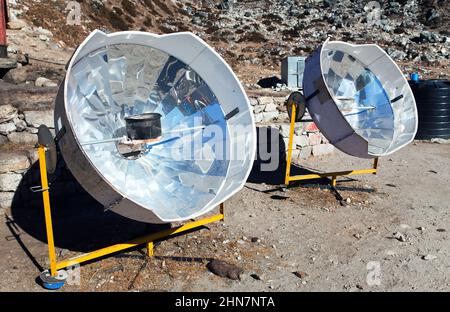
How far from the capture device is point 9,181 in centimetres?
579

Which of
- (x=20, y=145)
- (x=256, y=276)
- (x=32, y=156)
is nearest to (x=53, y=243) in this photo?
(x=256, y=276)

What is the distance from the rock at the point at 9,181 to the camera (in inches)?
226

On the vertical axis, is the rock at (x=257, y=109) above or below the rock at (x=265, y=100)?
below

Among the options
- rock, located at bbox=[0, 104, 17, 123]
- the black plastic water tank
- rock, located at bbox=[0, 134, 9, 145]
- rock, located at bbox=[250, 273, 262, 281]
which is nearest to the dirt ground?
rock, located at bbox=[250, 273, 262, 281]

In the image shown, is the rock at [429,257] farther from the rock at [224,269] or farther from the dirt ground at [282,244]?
the rock at [224,269]

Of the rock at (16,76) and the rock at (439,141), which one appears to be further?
the rock at (439,141)

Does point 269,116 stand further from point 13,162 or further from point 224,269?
point 224,269

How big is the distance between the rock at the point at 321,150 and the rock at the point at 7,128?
214 inches

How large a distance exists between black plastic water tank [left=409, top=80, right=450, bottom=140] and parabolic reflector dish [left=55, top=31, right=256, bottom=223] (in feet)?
24.2

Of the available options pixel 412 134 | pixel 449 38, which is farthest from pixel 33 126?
pixel 449 38

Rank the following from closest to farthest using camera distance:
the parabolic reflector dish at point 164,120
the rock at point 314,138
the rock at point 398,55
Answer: the parabolic reflector dish at point 164,120 → the rock at point 314,138 → the rock at point 398,55

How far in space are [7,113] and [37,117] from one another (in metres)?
0.39

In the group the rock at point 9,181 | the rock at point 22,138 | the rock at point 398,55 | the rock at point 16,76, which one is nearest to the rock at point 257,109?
the rock at point 16,76

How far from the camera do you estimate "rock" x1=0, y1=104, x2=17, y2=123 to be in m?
6.38
